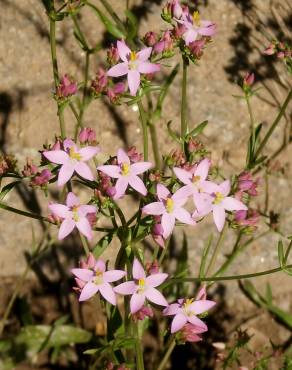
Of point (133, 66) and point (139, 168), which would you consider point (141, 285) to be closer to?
point (139, 168)

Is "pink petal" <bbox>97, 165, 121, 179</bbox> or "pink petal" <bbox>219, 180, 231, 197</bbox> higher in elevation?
"pink petal" <bbox>97, 165, 121, 179</bbox>

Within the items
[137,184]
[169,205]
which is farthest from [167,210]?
[137,184]

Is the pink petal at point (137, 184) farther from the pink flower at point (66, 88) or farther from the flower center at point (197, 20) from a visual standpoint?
the flower center at point (197, 20)

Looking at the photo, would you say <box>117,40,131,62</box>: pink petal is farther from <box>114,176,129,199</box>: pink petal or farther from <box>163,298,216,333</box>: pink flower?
<box>163,298,216,333</box>: pink flower

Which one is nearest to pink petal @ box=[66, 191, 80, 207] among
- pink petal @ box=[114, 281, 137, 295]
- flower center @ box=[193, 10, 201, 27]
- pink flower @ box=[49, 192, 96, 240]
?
pink flower @ box=[49, 192, 96, 240]

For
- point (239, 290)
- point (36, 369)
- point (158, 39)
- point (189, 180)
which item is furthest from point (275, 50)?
point (36, 369)

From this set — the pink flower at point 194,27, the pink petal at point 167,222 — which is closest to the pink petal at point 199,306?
the pink petal at point 167,222
